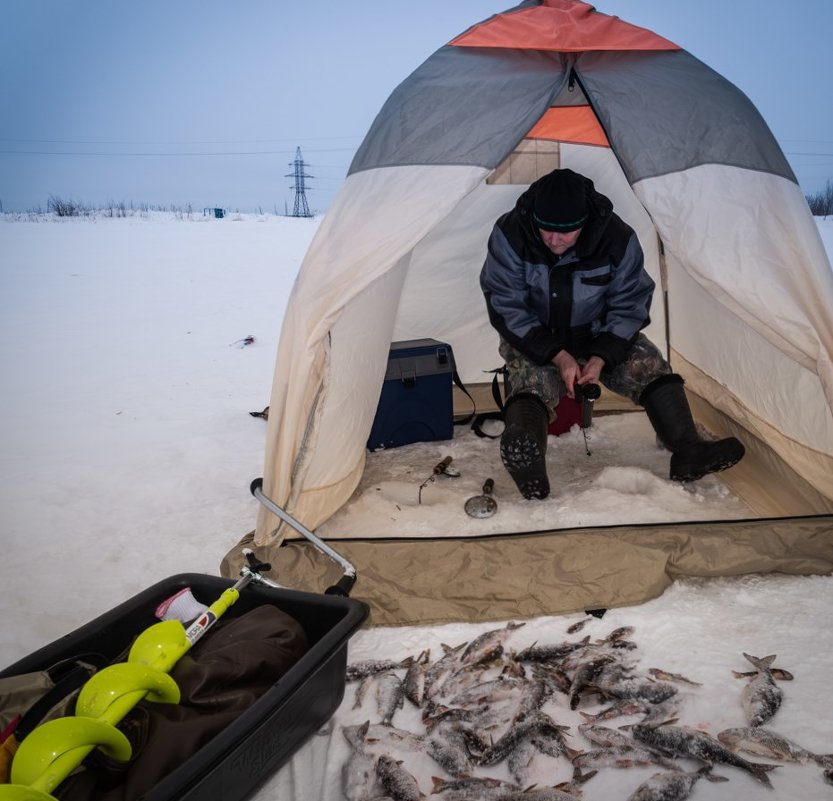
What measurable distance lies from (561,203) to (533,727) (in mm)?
1817

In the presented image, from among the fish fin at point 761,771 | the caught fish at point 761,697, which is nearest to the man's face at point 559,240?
the caught fish at point 761,697

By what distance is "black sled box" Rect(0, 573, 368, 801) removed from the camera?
115 centimetres

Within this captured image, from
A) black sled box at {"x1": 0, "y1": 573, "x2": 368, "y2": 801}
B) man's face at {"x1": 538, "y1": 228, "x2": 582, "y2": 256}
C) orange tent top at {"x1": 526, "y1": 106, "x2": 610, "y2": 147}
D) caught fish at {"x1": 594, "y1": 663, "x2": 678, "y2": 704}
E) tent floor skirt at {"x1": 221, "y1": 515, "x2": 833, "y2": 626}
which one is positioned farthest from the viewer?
orange tent top at {"x1": 526, "y1": 106, "x2": 610, "y2": 147}

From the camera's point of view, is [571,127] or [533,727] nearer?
[533,727]

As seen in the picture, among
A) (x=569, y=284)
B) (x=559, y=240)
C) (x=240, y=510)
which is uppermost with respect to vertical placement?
(x=559, y=240)

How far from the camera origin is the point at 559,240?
2645 mm

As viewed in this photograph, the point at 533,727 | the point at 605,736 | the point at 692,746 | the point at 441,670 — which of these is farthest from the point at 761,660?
the point at 441,670

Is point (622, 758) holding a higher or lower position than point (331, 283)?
lower

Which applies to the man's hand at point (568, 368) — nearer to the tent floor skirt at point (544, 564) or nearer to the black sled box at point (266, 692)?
the tent floor skirt at point (544, 564)

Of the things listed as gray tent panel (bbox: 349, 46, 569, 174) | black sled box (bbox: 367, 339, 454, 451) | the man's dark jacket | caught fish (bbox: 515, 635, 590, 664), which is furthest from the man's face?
caught fish (bbox: 515, 635, 590, 664)

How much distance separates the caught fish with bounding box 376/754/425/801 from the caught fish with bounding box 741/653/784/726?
31.3 inches

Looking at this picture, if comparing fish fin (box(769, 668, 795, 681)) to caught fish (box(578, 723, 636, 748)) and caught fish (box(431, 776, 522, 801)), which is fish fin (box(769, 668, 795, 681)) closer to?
caught fish (box(578, 723, 636, 748))

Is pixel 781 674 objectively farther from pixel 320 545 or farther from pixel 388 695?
pixel 320 545

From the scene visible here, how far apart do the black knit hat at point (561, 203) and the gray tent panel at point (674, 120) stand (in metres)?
0.27
